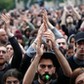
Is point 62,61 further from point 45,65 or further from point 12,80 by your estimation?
point 12,80

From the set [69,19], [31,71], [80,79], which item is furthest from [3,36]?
[69,19]

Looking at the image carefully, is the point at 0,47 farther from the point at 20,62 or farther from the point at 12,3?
the point at 12,3

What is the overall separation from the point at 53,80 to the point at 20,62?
1.31 meters

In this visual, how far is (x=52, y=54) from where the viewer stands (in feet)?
25.2

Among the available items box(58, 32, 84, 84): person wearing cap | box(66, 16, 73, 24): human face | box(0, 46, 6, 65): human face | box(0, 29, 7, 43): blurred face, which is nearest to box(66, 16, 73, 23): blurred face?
box(66, 16, 73, 24): human face

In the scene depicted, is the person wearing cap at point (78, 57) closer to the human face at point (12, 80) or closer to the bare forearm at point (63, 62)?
the bare forearm at point (63, 62)

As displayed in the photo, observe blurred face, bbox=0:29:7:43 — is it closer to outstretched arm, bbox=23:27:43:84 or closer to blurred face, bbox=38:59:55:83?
blurred face, bbox=38:59:55:83

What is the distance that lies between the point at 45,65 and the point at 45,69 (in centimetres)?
7

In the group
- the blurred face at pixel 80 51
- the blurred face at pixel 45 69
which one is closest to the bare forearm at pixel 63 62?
the blurred face at pixel 45 69

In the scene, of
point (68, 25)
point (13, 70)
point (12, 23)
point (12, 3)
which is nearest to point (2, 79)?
point (13, 70)

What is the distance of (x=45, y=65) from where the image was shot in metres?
7.52

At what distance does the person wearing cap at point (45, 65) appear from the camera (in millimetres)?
7324

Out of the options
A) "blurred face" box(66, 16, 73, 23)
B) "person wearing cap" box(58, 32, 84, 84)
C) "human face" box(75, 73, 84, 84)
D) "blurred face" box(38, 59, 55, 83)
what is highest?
"blurred face" box(66, 16, 73, 23)

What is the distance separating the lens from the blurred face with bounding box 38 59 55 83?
292 inches
